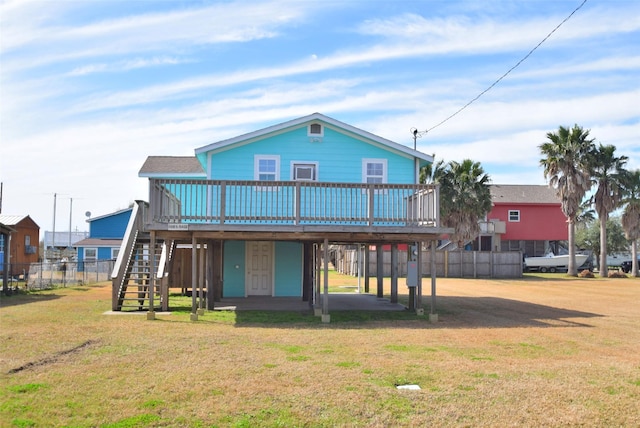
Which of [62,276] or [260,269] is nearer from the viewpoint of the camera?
[260,269]

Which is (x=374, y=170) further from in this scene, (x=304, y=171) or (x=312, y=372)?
(x=312, y=372)

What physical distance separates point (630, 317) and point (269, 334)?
32.2 ft

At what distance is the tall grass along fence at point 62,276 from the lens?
24500 mm

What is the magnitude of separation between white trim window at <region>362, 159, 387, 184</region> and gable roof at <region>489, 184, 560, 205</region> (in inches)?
1233

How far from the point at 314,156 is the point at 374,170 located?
1.86 m

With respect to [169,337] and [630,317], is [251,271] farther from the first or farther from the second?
[630,317]

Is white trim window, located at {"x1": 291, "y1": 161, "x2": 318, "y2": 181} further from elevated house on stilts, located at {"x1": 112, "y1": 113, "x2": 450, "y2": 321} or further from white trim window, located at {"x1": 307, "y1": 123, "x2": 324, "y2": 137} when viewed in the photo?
white trim window, located at {"x1": 307, "y1": 123, "x2": 324, "y2": 137}

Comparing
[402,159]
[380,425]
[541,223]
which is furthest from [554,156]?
[380,425]

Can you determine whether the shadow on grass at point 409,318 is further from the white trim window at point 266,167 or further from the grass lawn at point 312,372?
the white trim window at point 266,167

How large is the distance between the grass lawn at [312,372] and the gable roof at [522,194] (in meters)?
35.5

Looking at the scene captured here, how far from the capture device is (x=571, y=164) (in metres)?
38.8

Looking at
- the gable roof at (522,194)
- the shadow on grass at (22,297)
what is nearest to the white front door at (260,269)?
the shadow on grass at (22,297)

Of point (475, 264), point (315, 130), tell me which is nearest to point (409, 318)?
point (315, 130)

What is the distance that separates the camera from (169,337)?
11.3 meters
